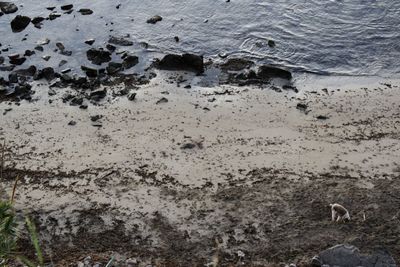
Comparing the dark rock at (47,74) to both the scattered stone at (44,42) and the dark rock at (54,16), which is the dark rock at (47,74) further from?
the dark rock at (54,16)

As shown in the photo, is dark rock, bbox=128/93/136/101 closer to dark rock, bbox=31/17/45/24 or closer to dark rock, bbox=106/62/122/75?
dark rock, bbox=106/62/122/75

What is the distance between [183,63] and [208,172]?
10.3ft

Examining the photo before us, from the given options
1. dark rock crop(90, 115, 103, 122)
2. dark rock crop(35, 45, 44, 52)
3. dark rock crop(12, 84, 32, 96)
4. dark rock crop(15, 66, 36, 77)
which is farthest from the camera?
dark rock crop(35, 45, 44, 52)


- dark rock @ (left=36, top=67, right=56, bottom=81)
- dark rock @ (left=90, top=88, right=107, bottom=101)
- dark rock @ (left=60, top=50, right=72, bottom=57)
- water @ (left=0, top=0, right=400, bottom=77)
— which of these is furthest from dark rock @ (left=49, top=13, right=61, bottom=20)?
dark rock @ (left=90, top=88, right=107, bottom=101)

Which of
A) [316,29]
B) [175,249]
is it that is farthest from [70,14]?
[175,249]

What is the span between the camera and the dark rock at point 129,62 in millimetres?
10422

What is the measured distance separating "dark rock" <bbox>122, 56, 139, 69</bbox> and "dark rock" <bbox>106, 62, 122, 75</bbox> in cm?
10

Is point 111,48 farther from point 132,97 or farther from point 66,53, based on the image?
point 132,97

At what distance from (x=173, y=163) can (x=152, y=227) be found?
55.4 inches

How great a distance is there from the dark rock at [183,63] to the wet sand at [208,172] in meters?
0.24

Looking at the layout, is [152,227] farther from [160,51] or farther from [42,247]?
[160,51]

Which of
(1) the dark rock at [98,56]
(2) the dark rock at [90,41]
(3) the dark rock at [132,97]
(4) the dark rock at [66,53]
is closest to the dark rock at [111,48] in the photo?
(1) the dark rock at [98,56]

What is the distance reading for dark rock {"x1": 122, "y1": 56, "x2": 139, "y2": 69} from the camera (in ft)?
34.2

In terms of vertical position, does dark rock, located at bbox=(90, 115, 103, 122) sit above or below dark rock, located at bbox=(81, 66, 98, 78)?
below
